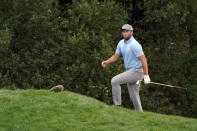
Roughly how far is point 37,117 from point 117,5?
9925 mm

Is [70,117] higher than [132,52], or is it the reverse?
[132,52]

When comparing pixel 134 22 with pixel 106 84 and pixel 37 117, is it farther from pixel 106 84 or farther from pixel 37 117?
pixel 37 117

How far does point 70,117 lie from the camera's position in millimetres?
8758

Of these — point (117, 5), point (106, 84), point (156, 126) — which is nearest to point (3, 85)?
point (106, 84)

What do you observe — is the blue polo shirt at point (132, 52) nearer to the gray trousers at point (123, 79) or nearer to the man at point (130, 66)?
the man at point (130, 66)

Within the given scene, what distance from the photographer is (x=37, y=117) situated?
8750mm

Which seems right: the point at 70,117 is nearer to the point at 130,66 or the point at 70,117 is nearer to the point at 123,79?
the point at 123,79

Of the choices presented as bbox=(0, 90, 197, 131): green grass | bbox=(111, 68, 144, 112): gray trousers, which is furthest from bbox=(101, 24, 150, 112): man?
bbox=(0, 90, 197, 131): green grass

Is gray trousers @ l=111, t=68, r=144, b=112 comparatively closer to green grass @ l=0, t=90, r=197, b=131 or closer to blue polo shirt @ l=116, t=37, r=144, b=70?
blue polo shirt @ l=116, t=37, r=144, b=70

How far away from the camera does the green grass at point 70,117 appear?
27.4 ft

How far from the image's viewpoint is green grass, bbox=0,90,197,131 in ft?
27.4

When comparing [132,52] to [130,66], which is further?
[130,66]

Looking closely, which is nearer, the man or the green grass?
the green grass

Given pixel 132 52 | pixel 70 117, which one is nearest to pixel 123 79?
pixel 132 52
